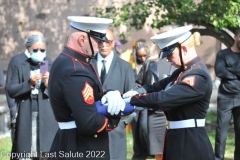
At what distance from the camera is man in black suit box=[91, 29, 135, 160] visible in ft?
24.5

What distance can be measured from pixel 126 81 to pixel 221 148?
244 centimetres

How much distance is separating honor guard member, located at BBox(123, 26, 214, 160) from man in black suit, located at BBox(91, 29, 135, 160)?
212 cm

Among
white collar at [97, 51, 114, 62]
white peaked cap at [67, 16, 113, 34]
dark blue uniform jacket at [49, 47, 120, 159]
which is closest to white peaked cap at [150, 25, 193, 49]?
white peaked cap at [67, 16, 113, 34]

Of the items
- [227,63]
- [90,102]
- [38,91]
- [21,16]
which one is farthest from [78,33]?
[21,16]

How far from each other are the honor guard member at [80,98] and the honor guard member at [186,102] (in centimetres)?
61

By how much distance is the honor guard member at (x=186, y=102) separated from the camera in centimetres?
514

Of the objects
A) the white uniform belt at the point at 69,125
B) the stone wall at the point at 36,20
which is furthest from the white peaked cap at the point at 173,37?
the stone wall at the point at 36,20

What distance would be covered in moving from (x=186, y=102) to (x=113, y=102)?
0.79 m

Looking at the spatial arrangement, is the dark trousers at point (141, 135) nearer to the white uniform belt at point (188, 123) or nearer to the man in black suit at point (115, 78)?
the man in black suit at point (115, 78)

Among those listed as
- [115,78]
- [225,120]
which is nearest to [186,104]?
[115,78]

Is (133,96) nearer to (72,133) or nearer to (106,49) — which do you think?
(72,133)

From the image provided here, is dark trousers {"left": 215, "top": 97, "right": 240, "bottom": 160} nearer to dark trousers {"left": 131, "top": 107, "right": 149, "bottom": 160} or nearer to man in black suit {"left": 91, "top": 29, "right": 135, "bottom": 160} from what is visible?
dark trousers {"left": 131, "top": 107, "right": 149, "bottom": 160}

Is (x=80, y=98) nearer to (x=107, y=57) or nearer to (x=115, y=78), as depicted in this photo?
(x=115, y=78)

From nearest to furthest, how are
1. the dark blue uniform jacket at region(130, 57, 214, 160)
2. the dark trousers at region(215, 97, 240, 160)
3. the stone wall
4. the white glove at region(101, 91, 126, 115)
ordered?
the white glove at region(101, 91, 126, 115), the dark blue uniform jacket at region(130, 57, 214, 160), the dark trousers at region(215, 97, 240, 160), the stone wall
